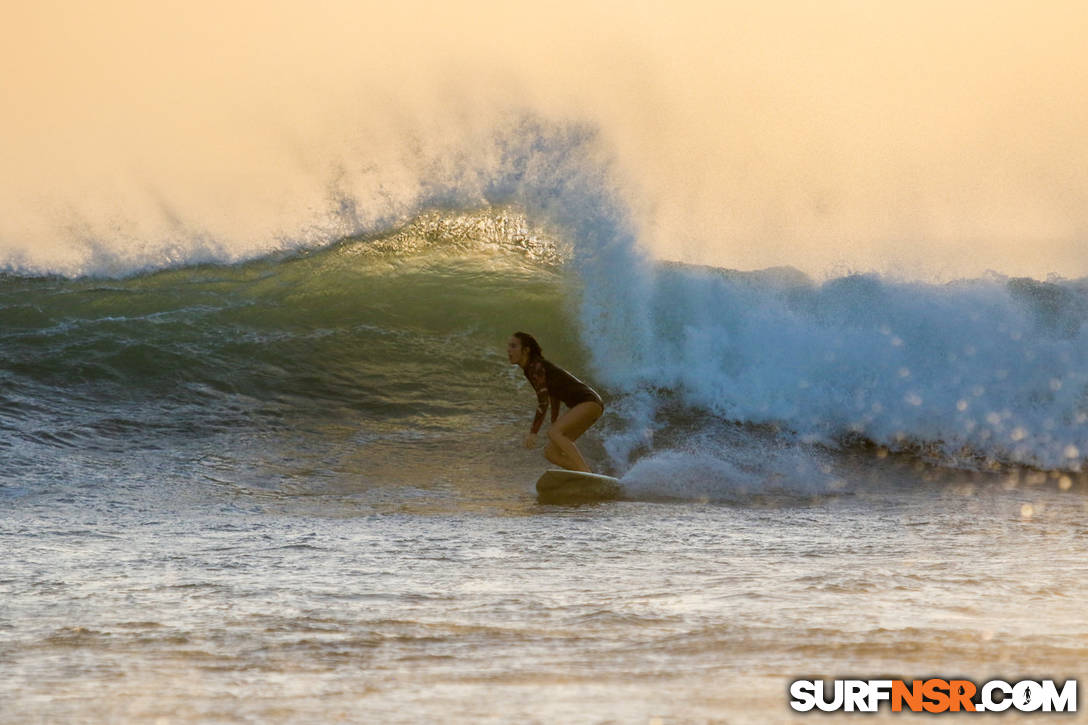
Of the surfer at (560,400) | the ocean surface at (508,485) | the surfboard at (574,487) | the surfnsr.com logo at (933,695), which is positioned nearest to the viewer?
the surfnsr.com logo at (933,695)

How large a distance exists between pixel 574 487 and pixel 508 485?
0.74 metres

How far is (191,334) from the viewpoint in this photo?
12547 millimetres

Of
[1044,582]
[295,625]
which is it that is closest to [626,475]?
[1044,582]

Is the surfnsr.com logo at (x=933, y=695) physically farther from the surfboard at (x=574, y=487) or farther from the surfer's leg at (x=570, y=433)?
the surfer's leg at (x=570, y=433)

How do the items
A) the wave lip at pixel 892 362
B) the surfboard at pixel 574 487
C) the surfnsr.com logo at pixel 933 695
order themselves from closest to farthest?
the surfnsr.com logo at pixel 933 695 < the surfboard at pixel 574 487 < the wave lip at pixel 892 362

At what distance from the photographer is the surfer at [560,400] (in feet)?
27.3

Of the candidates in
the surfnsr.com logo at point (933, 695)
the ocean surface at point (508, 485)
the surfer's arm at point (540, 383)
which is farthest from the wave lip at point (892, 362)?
the surfnsr.com logo at point (933, 695)

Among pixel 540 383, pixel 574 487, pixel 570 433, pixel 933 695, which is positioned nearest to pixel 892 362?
pixel 570 433

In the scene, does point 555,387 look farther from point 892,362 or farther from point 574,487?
point 892,362

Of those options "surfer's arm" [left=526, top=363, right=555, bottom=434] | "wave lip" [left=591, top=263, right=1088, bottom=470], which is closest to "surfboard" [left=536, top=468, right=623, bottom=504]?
"surfer's arm" [left=526, top=363, right=555, bottom=434]

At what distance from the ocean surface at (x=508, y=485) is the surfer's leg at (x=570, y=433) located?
1.32 ft

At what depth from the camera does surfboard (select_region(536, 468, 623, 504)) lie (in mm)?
7797

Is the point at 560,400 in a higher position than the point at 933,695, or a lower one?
higher

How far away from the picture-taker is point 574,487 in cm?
796
